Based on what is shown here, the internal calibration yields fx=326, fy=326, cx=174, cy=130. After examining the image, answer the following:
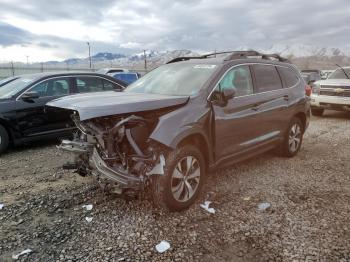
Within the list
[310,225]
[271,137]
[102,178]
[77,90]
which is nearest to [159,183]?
[102,178]

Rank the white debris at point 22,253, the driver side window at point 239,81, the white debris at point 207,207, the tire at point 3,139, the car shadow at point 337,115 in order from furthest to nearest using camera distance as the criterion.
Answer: the car shadow at point 337,115 → the tire at point 3,139 → the driver side window at point 239,81 → the white debris at point 207,207 → the white debris at point 22,253

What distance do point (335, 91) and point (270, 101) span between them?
6504mm

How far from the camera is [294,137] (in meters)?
6.21

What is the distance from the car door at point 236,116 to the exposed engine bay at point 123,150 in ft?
3.05

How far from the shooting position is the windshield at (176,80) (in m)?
4.36

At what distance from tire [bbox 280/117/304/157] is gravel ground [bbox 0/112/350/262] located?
0.56 metres

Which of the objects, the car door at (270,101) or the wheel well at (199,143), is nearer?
the wheel well at (199,143)

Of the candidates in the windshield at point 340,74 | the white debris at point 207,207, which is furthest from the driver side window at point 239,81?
the windshield at point 340,74

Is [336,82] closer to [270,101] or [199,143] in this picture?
[270,101]

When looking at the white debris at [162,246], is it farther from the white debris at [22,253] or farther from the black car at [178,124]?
the white debris at [22,253]

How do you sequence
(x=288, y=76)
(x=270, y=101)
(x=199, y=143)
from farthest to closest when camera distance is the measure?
(x=288, y=76), (x=270, y=101), (x=199, y=143)

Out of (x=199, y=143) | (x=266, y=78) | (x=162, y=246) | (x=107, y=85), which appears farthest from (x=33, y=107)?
(x=162, y=246)

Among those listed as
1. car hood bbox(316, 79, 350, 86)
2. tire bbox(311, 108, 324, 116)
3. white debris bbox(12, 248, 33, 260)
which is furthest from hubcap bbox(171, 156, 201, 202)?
tire bbox(311, 108, 324, 116)

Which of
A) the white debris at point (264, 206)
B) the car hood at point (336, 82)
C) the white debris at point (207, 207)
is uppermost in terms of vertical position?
the car hood at point (336, 82)
